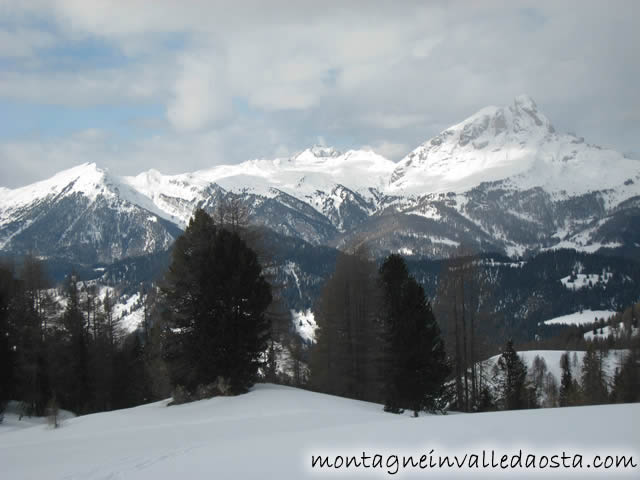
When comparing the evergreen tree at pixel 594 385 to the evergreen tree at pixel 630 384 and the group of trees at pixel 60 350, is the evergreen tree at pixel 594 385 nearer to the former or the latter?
the evergreen tree at pixel 630 384

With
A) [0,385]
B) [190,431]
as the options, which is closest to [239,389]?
[190,431]

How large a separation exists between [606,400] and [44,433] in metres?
37.7

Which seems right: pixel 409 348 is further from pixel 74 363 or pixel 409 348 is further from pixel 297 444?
pixel 74 363

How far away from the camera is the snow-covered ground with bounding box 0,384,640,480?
9516mm

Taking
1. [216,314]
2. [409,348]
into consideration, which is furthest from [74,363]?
[409,348]

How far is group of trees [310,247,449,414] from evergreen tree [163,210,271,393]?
21.5 ft

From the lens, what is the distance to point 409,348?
2645cm

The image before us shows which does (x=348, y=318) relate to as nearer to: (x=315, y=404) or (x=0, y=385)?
(x=315, y=404)

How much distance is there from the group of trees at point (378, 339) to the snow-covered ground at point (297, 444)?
831 cm

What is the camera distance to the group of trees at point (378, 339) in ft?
86.5

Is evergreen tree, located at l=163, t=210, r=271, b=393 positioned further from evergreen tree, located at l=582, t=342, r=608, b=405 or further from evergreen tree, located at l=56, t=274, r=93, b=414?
evergreen tree, located at l=582, t=342, r=608, b=405

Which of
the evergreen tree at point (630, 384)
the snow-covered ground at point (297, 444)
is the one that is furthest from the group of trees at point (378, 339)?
the evergreen tree at point (630, 384)

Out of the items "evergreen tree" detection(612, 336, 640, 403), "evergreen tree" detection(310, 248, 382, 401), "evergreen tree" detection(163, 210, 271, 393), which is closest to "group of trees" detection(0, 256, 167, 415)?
"evergreen tree" detection(163, 210, 271, 393)

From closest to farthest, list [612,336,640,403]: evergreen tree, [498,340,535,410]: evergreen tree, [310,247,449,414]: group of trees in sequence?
[310,247,449,414]: group of trees
[498,340,535,410]: evergreen tree
[612,336,640,403]: evergreen tree
